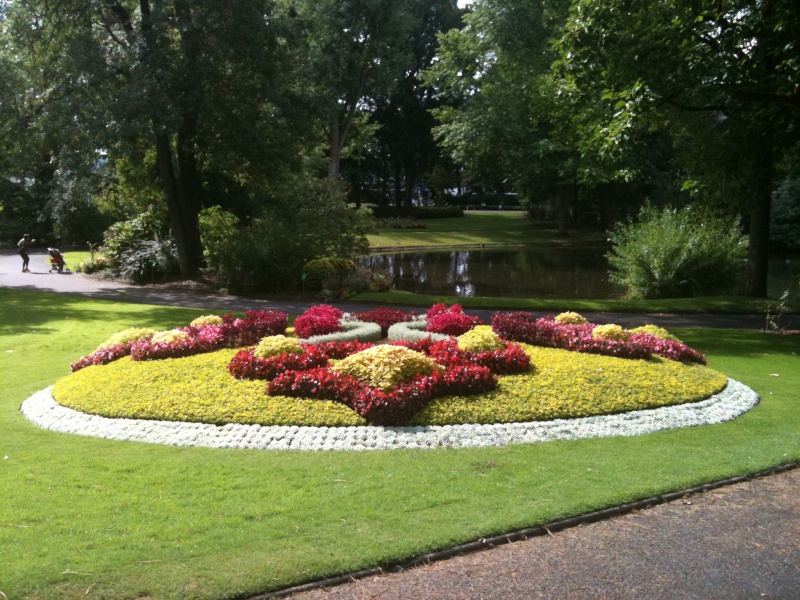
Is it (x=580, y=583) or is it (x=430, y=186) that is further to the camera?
(x=430, y=186)

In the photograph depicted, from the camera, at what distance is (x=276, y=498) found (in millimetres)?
5664

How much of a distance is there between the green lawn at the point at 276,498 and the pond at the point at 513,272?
60.0 feet

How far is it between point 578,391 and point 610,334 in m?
2.61

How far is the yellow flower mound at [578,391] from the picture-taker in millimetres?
7922

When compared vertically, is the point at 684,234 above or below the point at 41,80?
below

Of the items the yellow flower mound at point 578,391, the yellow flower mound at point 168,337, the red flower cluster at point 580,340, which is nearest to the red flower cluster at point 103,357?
the yellow flower mound at point 168,337

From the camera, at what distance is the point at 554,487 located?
600 cm

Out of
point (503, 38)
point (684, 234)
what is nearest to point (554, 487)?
point (684, 234)

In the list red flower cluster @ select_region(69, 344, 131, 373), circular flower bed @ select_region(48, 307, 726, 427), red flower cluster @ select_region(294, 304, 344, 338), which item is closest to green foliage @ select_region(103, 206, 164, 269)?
red flower cluster @ select_region(294, 304, 344, 338)

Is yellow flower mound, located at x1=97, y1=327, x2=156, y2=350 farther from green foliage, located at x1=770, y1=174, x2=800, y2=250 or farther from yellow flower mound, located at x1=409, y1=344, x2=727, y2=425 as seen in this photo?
green foliage, located at x1=770, y1=174, x2=800, y2=250

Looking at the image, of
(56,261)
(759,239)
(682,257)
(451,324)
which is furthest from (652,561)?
(56,261)

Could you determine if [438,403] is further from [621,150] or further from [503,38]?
[503,38]

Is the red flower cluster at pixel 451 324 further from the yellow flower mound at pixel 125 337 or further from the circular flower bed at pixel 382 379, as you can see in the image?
the yellow flower mound at pixel 125 337

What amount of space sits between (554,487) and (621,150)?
1119 centimetres
